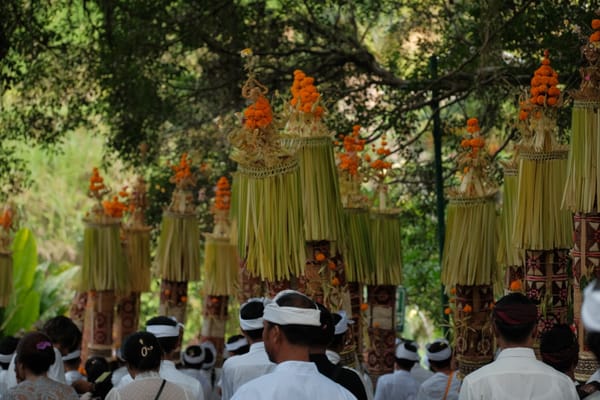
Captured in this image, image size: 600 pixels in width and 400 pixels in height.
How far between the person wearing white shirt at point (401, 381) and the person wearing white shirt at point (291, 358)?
214 inches

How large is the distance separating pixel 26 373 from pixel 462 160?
4.29 m

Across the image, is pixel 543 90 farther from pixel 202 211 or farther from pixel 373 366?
pixel 202 211

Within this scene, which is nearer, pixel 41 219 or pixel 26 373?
pixel 26 373

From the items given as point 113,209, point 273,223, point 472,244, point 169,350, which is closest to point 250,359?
point 169,350

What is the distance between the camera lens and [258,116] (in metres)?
7.66

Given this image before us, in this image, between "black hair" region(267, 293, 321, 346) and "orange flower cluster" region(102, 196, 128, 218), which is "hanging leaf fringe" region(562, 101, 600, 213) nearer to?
"black hair" region(267, 293, 321, 346)

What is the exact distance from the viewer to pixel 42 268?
19.3 metres

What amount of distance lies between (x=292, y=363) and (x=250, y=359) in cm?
250

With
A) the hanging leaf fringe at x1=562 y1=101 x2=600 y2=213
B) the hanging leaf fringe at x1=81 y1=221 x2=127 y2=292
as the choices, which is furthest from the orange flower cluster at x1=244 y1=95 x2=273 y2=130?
the hanging leaf fringe at x1=81 y1=221 x2=127 y2=292

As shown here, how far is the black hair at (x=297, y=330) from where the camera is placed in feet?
13.8

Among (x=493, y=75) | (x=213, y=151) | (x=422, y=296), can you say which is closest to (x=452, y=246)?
(x=493, y=75)

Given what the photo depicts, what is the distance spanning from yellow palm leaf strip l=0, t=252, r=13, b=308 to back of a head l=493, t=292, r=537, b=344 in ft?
28.6

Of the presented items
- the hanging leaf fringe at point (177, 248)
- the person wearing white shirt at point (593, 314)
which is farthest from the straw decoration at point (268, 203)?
the person wearing white shirt at point (593, 314)

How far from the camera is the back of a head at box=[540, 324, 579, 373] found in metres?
5.84
